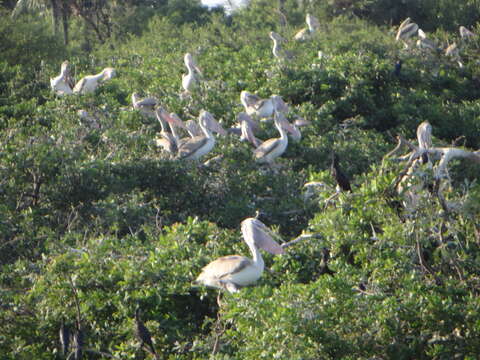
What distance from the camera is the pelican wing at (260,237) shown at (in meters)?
6.40

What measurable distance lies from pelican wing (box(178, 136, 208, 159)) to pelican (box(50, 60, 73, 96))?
4071mm

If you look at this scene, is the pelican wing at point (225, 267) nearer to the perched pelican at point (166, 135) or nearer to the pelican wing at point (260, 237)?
the pelican wing at point (260, 237)

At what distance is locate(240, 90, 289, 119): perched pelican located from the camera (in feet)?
38.1

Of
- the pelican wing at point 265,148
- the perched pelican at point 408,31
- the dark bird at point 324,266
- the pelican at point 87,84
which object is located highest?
the dark bird at point 324,266

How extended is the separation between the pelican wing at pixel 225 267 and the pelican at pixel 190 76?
659 centimetres

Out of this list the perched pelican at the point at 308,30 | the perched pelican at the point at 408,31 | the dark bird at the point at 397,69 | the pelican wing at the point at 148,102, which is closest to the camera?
the pelican wing at the point at 148,102

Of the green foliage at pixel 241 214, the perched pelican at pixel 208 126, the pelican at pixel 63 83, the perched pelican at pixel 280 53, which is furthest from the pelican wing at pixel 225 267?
the perched pelican at pixel 280 53

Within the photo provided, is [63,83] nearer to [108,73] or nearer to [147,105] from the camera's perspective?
[108,73]

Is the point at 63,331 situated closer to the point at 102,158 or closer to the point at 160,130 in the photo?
the point at 102,158

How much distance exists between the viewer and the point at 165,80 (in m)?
13.8

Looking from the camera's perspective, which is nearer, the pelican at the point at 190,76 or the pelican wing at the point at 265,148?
the pelican wing at the point at 265,148

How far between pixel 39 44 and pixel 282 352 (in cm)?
1293

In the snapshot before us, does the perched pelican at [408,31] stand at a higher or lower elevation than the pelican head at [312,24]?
lower

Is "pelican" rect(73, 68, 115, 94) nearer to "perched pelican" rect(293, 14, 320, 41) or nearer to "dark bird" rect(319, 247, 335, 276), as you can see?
"perched pelican" rect(293, 14, 320, 41)
